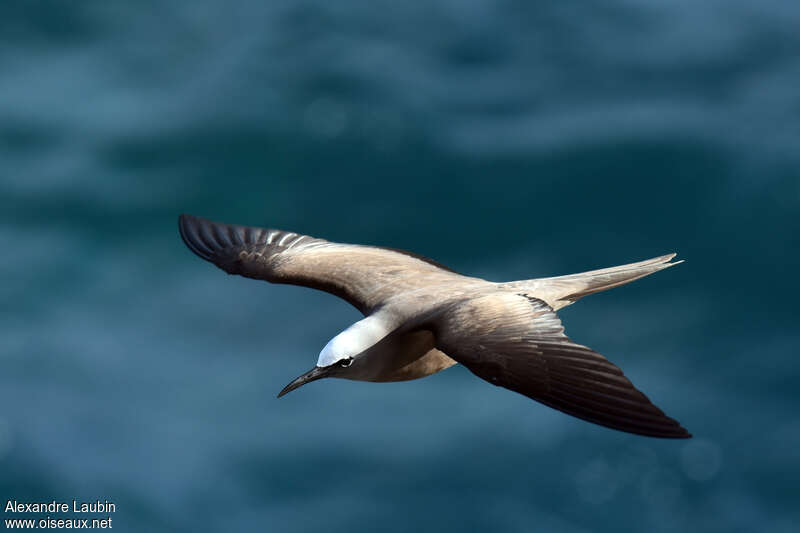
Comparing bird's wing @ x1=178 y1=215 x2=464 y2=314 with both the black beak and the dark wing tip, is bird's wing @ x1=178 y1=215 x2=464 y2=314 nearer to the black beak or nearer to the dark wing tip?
the dark wing tip

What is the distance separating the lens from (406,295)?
39.7 feet

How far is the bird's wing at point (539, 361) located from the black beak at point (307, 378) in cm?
101

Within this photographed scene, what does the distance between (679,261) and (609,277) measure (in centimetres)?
66

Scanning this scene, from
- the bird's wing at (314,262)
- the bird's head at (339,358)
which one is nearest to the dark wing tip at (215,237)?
the bird's wing at (314,262)

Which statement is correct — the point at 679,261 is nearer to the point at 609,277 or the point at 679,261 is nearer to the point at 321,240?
the point at 609,277

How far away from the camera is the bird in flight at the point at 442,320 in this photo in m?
9.74

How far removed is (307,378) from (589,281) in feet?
9.38

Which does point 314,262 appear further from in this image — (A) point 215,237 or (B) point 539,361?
(B) point 539,361

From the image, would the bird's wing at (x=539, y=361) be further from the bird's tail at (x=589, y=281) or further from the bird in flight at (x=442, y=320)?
the bird's tail at (x=589, y=281)

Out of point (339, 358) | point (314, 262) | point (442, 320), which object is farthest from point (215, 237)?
point (442, 320)

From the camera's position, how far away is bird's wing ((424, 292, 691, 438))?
9.38 meters

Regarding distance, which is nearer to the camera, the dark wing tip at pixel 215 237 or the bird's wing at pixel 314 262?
the bird's wing at pixel 314 262

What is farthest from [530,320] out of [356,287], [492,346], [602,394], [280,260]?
[280,260]

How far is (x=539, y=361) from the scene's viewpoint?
33.5ft
